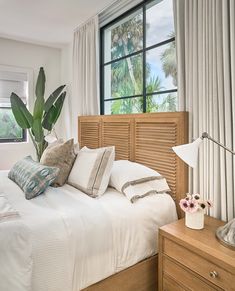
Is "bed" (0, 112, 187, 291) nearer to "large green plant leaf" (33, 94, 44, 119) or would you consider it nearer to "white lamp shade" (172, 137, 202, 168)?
"white lamp shade" (172, 137, 202, 168)

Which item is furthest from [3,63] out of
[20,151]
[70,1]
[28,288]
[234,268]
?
[234,268]

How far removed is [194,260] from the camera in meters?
1.29

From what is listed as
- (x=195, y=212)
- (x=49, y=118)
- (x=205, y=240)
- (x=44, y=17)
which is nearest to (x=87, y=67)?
(x=44, y=17)

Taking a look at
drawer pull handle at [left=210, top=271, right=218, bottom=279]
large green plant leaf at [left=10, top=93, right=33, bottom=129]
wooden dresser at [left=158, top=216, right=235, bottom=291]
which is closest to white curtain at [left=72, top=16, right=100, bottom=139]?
large green plant leaf at [left=10, top=93, right=33, bottom=129]

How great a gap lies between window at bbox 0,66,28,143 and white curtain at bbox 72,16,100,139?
99 centimetres

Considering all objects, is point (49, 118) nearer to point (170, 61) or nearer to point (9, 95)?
point (9, 95)

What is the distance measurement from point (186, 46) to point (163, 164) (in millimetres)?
929

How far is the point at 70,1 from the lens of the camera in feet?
8.04

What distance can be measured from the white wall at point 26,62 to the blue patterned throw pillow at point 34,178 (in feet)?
6.00

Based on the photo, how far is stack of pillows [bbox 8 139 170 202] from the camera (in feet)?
5.77

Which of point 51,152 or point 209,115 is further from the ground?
point 209,115

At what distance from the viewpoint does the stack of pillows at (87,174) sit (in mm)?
1760

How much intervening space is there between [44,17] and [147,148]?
2.02 meters

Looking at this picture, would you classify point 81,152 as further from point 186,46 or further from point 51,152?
point 186,46
